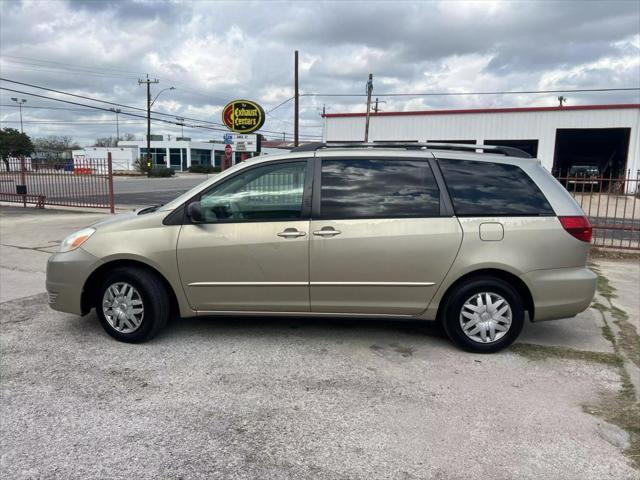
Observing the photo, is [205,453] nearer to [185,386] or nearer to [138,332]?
[185,386]

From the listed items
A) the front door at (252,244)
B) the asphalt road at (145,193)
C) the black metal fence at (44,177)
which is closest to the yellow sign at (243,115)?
the asphalt road at (145,193)

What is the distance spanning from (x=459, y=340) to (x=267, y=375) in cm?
168

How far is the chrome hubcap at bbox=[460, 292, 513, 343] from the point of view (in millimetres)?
4156

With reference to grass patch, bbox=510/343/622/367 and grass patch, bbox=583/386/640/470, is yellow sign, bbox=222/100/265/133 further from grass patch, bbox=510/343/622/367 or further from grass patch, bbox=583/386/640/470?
grass patch, bbox=583/386/640/470

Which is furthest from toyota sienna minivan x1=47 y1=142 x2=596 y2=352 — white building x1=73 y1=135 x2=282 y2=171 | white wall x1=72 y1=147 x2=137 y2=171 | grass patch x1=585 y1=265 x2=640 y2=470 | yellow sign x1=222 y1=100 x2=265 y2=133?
white building x1=73 y1=135 x2=282 y2=171

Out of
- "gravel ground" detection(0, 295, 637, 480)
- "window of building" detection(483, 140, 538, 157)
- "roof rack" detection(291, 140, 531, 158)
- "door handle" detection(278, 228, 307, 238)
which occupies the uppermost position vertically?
"window of building" detection(483, 140, 538, 157)

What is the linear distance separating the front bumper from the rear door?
6.47 ft

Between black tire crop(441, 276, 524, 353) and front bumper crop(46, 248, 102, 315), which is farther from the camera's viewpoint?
front bumper crop(46, 248, 102, 315)

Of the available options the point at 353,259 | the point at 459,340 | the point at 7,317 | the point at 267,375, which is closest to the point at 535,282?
the point at 459,340

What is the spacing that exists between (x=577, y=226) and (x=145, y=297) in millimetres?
3725

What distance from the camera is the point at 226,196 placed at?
4.26 meters

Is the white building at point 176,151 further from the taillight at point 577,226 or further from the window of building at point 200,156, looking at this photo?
the taillight at point 577,226

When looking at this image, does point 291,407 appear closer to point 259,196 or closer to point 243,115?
point 259,196

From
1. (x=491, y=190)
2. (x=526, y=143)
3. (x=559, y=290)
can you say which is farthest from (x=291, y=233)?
(x=526, y=143)
